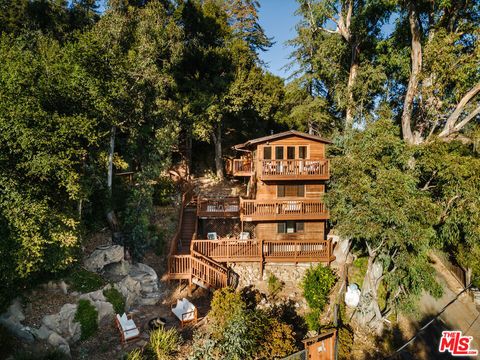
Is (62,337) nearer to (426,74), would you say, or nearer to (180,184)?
(180,184)

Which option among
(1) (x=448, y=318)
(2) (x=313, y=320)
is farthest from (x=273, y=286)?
(1) (x=448, y=318)

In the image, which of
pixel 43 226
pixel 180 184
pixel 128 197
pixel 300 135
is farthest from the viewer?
pixel 180 184

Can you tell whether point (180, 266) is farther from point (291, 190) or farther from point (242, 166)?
point (242, 166)

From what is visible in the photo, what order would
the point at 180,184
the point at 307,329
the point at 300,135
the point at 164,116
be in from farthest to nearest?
the point at 180,184, the point at 164,116, the point at 300,135, the point at 307,329

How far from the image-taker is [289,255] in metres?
17.7

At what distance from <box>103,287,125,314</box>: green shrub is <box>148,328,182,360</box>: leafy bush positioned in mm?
2890

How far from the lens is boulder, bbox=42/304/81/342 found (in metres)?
11.5

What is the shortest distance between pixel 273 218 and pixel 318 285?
4.67 m

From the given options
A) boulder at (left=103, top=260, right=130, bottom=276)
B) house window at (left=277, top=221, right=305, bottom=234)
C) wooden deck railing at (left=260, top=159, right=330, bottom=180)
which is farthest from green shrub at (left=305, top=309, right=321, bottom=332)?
boulder at (left=103, top=260, right=130, bottom=276)

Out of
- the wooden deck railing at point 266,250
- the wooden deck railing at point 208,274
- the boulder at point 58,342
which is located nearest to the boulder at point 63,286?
the boulder at point 58,342

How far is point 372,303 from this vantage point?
15.8 metres

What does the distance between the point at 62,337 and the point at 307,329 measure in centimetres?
1140

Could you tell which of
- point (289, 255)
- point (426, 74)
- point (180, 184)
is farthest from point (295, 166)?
point (180, 184)

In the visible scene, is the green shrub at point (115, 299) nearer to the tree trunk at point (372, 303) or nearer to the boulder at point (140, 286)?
the boulder at point (140, 286)
